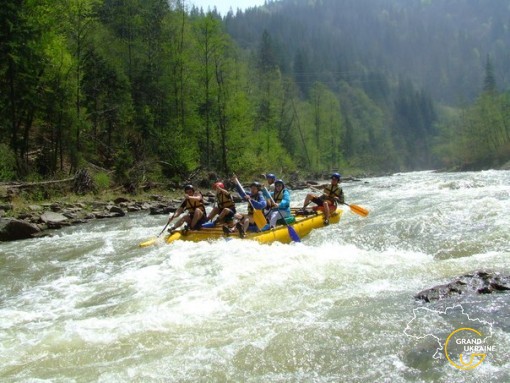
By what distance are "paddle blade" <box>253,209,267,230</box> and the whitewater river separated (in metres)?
0.96

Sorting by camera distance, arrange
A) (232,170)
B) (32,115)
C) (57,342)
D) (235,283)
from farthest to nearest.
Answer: (232,170) < (32,115) < (235,283) < (57,342)

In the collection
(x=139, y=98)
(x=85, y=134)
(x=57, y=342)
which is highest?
(x=139, y=98)

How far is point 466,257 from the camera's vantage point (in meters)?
7.19

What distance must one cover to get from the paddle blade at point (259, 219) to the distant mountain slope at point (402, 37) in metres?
90.8

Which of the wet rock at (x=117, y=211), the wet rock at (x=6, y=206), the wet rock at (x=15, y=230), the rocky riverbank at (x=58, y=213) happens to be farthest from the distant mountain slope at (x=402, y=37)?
the wet rock at (x=15, y=230)

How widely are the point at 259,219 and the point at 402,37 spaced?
6474 inches

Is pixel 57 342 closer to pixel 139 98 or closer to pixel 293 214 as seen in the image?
pixel 293 214

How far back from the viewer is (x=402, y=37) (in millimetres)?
156625

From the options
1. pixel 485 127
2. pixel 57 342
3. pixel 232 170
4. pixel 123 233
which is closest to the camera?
pixel 57 342

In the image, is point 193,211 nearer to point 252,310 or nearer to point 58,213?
point 252,310

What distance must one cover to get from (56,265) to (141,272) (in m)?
2.08

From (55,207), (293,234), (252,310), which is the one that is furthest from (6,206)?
(252,310)

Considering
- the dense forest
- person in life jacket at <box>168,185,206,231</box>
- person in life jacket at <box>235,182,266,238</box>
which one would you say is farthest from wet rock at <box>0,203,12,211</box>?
person in life jacket at <box>235,182,266,238</box>

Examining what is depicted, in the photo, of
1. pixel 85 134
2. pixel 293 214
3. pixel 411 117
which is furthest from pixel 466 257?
pixel 411 117
